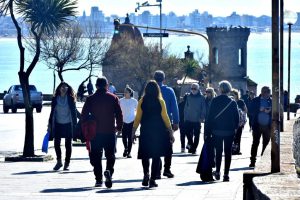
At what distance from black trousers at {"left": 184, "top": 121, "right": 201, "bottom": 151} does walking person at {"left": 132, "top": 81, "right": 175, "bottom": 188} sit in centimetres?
789

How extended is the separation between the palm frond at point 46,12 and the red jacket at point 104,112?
378 inches

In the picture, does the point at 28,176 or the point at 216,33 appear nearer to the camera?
the point at 28,176

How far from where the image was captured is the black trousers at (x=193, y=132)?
79.8 feet

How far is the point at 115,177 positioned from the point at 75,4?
34.9ft

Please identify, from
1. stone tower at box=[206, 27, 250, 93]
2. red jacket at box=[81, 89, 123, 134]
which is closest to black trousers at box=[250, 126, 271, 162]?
red jacket at box=[81, 89, 123, 134]

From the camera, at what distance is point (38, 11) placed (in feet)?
87.1

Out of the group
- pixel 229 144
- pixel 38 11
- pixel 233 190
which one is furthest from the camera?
pixel 38 11

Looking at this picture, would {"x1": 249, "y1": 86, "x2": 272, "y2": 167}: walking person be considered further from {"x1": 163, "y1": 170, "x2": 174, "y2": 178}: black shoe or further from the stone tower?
the stone tower

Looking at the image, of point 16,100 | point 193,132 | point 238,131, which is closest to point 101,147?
point 238,131

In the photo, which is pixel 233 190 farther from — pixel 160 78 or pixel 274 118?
pixel 160 78

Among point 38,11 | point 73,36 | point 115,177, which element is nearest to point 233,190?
point 115,177

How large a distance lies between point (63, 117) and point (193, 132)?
5940 mm

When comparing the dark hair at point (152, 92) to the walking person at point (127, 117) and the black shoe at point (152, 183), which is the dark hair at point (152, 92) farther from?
the walking person at point (127, 117)

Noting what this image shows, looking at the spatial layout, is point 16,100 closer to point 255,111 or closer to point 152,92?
point 255,111
